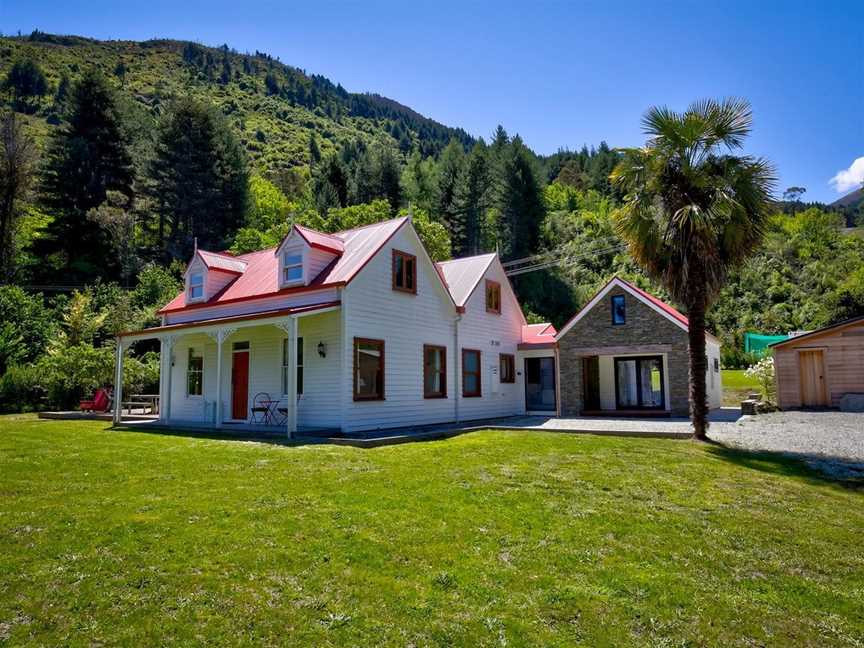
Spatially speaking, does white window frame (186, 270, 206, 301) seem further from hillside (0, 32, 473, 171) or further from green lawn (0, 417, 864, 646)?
hillside (0, 32, 473, 171)

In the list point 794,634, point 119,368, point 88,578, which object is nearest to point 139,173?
point 119,368

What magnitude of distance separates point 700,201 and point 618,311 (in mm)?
9137

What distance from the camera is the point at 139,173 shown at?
47.4 meters

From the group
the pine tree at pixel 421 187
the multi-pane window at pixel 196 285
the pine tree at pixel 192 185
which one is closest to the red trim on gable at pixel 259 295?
the multi-pane window at pixel 196 285

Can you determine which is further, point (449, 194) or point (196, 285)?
point (449, 194)

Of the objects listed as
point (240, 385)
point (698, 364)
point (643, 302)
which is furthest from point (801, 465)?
point (240, 385)

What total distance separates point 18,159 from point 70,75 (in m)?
112

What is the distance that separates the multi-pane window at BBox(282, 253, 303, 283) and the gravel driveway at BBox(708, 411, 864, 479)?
40.1 feet

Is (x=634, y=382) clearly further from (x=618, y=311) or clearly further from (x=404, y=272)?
(x=404, y=272)

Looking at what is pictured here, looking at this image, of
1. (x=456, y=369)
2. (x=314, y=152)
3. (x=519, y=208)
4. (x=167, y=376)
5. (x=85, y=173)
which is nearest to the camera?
(x=167, y=376)

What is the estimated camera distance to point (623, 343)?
2147 cm

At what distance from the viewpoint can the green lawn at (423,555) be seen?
163 inches

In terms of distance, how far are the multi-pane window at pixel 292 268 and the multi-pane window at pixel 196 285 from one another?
5020 mm

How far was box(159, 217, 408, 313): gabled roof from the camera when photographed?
52.2ft
